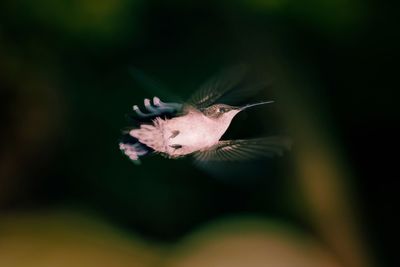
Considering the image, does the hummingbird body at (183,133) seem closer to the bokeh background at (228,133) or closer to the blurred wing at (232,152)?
the blurred wing at (232,152)

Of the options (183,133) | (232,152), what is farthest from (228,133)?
(183,133)

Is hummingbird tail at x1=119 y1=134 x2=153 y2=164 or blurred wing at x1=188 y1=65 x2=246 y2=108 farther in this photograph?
blurred wing at x1=188 y1=65 x2=246 y2=108

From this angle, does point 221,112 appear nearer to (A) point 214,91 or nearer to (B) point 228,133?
(A) point 214,91

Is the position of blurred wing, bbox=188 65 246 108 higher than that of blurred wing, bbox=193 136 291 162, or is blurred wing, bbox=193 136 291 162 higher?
blurred wing, bbox=188 65 246 108

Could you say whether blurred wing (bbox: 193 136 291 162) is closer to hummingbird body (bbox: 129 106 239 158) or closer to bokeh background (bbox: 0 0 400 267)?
hummingbird body (bbox: 129 106 239 158)

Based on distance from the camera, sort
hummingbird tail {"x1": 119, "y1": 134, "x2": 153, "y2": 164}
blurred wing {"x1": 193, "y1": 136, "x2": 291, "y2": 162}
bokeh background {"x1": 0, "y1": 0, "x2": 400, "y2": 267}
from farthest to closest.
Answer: bokeh background {"x1": 0, "y1": 0, "x2": 400, "y2": 267} < blurred wing {"x1": 193, "y1": 136, "x2": 291, "y2": 162} < hummingbird tail {"x1": 119, "y1": 134, "x2": 153, "y2": 164}

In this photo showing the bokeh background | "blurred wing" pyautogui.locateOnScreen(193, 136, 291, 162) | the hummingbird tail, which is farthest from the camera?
the bokeh background

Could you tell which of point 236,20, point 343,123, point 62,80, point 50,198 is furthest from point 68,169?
point 343,123

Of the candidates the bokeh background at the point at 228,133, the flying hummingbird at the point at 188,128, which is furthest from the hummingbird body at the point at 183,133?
the bokeh background at the point at 228,133

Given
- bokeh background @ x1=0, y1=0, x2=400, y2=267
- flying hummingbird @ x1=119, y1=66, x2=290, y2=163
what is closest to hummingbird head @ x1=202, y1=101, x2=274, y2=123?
flying hummingbird @ x1=119, y1=66, x2=290, y2=163
